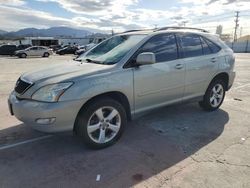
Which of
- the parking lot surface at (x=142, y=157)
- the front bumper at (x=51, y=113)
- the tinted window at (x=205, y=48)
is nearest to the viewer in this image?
the parking lot surface at (x=142, y=157)

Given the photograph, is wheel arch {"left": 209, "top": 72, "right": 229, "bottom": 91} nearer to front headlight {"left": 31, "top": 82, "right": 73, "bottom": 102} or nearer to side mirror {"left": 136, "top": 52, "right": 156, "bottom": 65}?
side mirror {"left": 136, "top": 52, "right": 156, "bottom": 65}

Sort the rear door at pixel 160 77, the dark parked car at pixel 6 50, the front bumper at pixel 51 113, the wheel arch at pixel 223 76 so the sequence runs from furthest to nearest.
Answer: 1. the dark parked car at pixel 6 50
2. the wheel arch at pixel 223 76
3. the rear door at pixel 160 77
4. the front bumper at pixel 51 113

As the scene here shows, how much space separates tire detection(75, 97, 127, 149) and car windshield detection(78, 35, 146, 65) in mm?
735

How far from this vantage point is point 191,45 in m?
5.11

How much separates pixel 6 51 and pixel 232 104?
35991mm

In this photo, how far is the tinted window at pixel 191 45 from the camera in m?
4.94

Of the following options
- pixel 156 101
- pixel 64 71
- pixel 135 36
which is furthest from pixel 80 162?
pixel 135 36

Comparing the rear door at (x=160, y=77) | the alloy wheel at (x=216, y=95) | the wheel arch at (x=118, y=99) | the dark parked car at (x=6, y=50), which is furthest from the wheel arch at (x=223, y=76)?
the dark parked car at (x=6, y=50)

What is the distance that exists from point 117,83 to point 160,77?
0.93 meters

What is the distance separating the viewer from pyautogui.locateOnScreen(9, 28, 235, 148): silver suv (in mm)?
3508

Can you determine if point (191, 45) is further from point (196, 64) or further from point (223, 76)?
point (223, 76)

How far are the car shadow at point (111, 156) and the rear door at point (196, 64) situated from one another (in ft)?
2.33

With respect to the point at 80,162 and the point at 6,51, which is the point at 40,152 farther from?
the point at 6,51

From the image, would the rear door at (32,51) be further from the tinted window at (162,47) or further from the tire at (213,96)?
the tinted window at (162,47)
